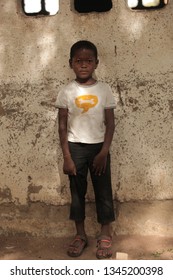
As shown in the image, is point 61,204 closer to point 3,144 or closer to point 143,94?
point 3,144

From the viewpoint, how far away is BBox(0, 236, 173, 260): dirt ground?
3059 mm

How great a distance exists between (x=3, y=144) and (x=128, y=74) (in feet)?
3.84

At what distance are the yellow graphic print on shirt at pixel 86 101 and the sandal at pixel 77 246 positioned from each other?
1.02m

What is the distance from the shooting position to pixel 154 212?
3.27m

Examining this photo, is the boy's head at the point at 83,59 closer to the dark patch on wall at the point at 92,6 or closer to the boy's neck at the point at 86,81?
the boy's neck at the point at 86,81

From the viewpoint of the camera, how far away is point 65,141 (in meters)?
3.00

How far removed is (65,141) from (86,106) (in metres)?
0.30

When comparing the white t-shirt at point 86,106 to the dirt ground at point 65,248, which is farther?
the dirt ground at point 65,248

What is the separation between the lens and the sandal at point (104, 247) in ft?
9.82

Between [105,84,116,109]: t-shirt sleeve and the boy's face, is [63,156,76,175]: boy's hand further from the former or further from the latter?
the boy's face

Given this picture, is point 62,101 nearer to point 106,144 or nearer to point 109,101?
point 109,101

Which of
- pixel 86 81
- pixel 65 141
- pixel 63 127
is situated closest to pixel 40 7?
pixel 86 81

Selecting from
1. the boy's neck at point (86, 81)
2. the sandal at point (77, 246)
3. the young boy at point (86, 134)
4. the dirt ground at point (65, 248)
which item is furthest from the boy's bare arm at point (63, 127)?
the dirt ground at point (65, 248)

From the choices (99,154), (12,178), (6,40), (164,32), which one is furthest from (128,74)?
(12,178)
